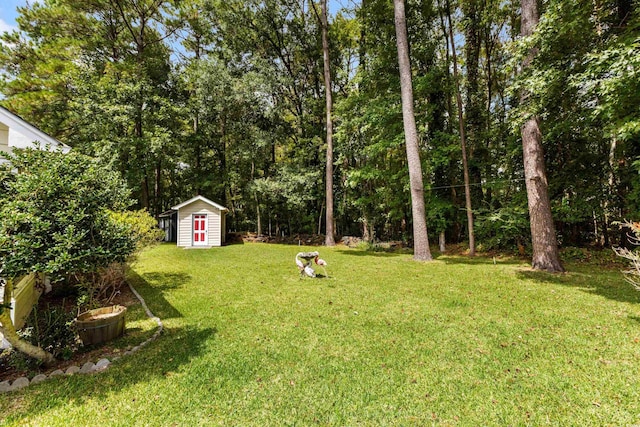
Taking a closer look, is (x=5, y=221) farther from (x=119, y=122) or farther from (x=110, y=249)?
(x=119, y=122)

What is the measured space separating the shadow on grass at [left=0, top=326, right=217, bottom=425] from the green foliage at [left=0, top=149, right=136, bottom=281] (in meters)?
1.13

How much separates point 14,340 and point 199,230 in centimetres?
1347

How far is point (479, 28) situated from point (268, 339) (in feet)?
55.5

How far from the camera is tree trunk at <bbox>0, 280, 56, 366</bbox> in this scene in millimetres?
2674

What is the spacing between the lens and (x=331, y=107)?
55.1ft

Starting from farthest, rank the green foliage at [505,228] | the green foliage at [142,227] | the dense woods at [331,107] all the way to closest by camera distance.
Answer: the green foliage at [505,228] < the dense woods at [331,107] < the green foliage at [142,227]

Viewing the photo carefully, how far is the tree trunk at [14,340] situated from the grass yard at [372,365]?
40 cm

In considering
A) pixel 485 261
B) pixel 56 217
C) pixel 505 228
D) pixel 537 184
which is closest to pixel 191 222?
pixel 56 217

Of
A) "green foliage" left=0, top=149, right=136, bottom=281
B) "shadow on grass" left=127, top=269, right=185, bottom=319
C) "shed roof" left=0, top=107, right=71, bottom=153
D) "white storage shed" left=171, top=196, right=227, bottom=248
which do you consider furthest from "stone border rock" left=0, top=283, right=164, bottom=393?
"white storage shed" left=171, top=196, right=227, bottom=248

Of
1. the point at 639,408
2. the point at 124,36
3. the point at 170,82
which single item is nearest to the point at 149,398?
the point at 639,408

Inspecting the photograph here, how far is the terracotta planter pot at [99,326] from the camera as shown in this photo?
3510 millimetres

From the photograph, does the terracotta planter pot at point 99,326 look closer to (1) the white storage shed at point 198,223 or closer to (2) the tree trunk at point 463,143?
(2) the tree trunk at point 463,143

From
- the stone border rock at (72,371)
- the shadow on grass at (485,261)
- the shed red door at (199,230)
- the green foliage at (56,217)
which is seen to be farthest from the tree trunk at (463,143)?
the shed red door at (199,230)

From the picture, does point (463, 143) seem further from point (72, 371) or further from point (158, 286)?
point (72, 371)
